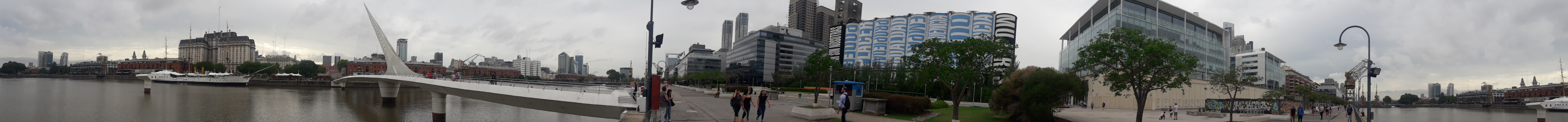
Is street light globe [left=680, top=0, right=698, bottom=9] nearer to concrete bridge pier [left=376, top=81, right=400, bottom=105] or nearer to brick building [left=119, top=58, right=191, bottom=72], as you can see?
concrete bridge pier [left=376, top=81, right=400, bottom=105]

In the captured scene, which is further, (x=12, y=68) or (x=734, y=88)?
(x=12, y=68)

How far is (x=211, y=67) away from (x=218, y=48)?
70.9 meters

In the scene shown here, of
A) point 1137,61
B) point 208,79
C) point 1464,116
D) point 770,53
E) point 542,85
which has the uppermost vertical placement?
point 770,53

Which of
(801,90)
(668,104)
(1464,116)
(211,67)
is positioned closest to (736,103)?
(668,104)

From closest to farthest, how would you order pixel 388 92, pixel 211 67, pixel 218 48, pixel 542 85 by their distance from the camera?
pixel 542 85 → pixel 388 92 → pixel 211 67 → pixel 218 48

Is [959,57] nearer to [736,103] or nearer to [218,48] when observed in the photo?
[736,103]

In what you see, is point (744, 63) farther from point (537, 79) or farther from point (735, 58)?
point (537, 79)

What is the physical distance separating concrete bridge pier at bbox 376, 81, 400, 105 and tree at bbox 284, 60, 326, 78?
95.9 meters

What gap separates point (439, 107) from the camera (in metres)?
27.4

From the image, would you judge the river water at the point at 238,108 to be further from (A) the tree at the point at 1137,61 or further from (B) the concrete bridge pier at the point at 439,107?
(A) the tree at the point at 1137,61

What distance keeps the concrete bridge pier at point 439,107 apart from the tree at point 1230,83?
34.5 meters

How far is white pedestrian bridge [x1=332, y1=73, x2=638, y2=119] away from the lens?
1989 cm

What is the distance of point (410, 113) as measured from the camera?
38312mm

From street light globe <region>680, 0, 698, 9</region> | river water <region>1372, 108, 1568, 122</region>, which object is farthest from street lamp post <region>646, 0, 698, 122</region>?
river water <region>1372, 108, 1568, 122</region>
